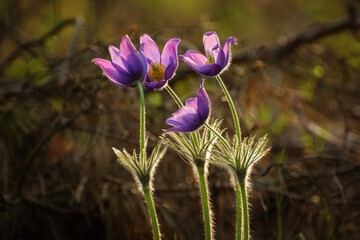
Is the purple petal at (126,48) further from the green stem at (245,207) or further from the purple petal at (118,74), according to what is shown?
the green stem at (245,207)

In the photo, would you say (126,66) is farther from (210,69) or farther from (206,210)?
(206,210)

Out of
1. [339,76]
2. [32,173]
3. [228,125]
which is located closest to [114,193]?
[32,173]

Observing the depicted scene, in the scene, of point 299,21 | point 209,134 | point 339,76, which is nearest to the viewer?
point 209,134

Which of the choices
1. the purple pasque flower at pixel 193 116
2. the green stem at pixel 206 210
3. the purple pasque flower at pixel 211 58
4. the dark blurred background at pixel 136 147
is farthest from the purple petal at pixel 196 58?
the dark blurred background at pixel 136 147

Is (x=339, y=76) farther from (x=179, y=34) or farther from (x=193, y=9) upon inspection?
(x=193, y=9)

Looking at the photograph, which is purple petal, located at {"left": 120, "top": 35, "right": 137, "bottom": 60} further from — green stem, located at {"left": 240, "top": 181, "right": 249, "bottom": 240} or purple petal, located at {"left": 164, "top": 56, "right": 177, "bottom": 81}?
green stem, located at {"left": 240, "top": 181, "right": 249, "bottom": 240}

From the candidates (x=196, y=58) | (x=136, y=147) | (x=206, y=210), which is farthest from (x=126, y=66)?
(x=136, y=147)
